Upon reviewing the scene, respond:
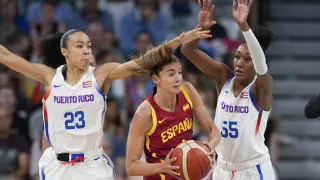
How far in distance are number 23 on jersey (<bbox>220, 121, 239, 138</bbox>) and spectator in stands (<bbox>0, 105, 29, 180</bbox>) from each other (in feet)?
10.2

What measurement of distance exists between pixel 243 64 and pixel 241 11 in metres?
0.51

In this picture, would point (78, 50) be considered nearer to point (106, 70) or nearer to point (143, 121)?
point (106, 70)

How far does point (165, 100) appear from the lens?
653 centimetres

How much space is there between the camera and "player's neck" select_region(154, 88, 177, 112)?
256 inches

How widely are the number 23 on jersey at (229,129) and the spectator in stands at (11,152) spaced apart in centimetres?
310

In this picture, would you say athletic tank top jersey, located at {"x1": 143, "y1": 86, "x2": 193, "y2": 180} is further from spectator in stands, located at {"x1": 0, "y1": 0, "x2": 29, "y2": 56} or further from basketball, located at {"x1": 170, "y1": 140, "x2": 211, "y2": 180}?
spectator in stands, located at {"x1": 0, "y1": 0, "x2": 29, "y2": 56}

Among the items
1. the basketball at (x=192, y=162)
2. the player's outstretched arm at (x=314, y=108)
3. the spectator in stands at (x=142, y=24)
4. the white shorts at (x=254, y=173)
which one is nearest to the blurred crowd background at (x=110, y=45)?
the spectator in stands at (x=142, y=24)

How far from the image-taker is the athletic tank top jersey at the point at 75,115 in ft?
21.5

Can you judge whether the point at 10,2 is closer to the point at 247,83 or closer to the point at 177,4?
the point at 177,4

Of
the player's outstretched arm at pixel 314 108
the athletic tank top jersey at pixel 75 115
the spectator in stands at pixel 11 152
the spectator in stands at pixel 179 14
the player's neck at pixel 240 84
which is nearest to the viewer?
the player's outstretched arm at pixel 314 108

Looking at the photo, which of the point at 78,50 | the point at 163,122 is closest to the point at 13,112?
the point at 78,50

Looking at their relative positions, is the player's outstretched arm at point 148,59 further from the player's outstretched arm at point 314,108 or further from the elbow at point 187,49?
the player's outstretched arm at point 314,108

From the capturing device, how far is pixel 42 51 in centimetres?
716

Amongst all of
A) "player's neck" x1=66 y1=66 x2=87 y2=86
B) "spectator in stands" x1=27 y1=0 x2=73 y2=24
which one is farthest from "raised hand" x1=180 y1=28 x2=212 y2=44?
"spectator in stands" x1=27 y1=0 x2=73 y2=24
